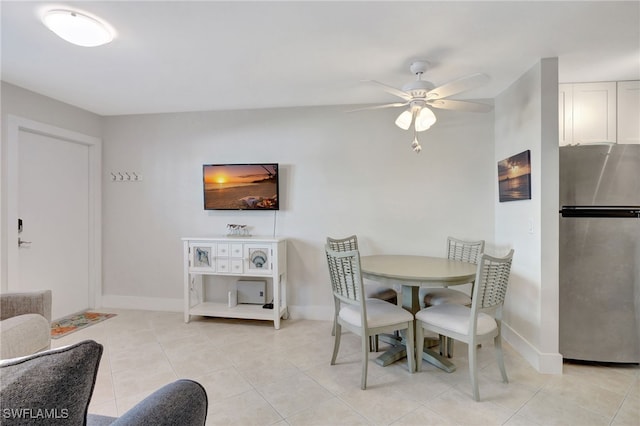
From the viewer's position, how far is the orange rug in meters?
3.03

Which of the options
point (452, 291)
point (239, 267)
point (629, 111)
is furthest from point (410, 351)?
point (629, 111)

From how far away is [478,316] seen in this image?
212cm

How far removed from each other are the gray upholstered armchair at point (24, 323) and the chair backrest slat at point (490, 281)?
2707 mm

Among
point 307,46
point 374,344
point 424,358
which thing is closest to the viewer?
point 307,46

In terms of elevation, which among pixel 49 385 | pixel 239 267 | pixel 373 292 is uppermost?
pixel 49 385

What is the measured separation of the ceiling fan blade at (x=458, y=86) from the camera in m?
1.89

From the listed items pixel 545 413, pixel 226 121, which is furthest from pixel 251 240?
pixel 545 413

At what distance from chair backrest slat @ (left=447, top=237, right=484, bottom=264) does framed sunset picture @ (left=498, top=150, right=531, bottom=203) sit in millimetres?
514

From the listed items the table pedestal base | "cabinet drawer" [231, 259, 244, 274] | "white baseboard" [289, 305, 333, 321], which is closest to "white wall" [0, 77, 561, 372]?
"white baseboard" [289, 305, 333, 321]

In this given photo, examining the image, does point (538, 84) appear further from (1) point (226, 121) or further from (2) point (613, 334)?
(1) point (226, 121)

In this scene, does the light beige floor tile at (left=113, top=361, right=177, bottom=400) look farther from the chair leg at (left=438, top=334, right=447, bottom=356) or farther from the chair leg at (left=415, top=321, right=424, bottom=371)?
the chair leg at (left=438, top=334, right=447, bottom=356)

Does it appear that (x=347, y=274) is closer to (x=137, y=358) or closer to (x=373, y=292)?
(x=373, y=292)

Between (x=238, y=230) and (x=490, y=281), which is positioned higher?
→ (x=238, y=230)

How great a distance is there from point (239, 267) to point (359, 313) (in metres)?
1.55
